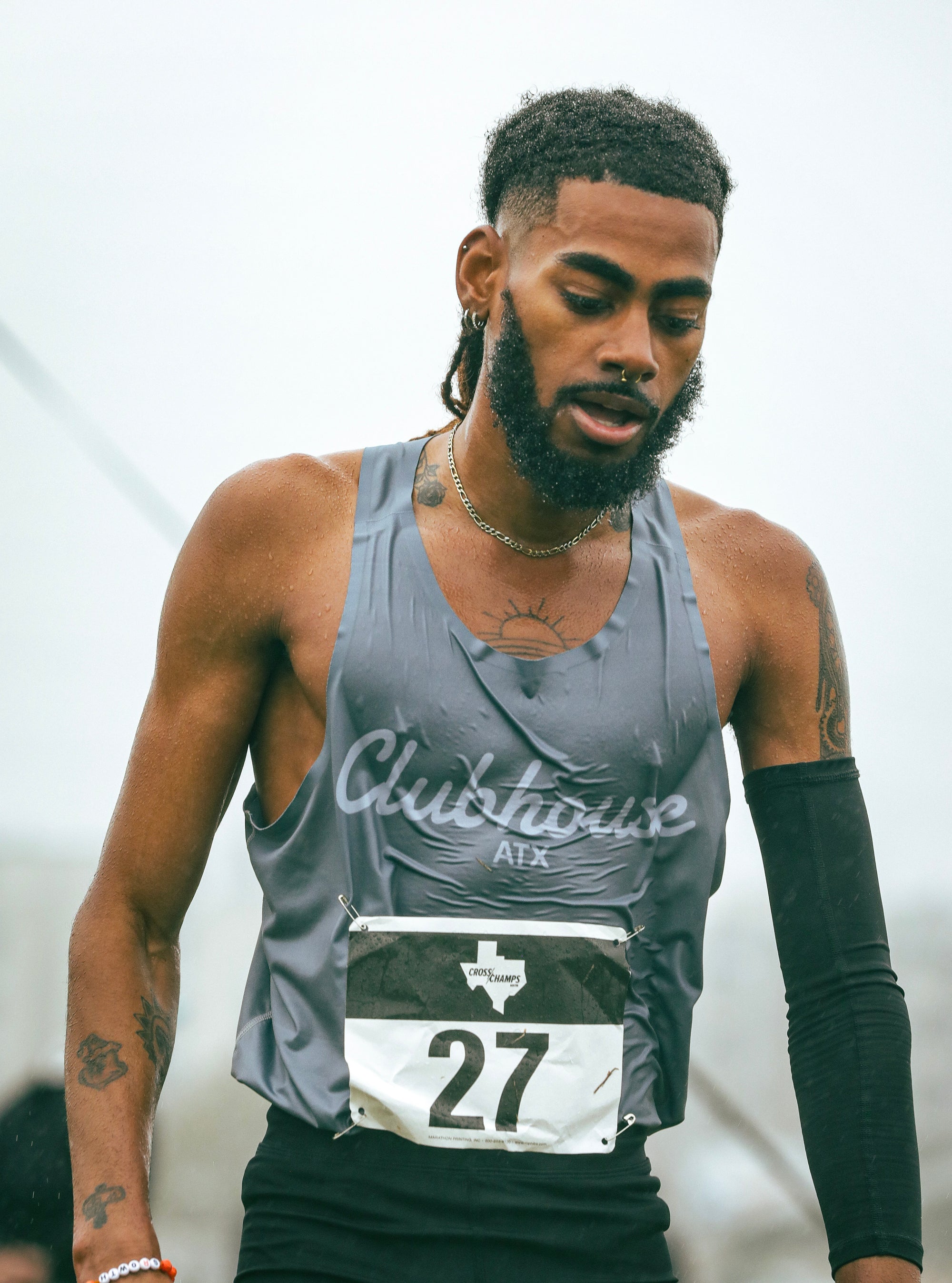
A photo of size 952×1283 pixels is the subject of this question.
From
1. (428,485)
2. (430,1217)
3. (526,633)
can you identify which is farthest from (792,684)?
(430,1217)

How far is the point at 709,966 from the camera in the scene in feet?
12.9

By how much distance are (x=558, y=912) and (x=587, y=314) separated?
2.92 feet

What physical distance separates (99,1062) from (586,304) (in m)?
1.33

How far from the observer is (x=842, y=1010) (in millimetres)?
2092

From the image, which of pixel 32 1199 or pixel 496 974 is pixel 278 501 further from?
pixel 32 1199

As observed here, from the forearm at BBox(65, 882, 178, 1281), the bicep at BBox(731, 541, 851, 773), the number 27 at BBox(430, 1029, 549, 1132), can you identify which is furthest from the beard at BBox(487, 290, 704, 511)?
the forearm at BBox(65, 882, 178, 1281)

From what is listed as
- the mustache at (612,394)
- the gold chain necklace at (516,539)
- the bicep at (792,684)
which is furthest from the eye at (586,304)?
the bicep at (792,684)

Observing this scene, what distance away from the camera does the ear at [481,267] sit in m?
2.23

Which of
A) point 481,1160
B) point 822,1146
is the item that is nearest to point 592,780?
point 481,1160

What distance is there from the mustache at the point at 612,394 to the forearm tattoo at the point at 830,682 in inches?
18.6

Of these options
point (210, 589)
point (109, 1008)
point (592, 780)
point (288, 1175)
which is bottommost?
point (288, 1175)

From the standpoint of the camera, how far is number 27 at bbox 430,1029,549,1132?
1.82 m

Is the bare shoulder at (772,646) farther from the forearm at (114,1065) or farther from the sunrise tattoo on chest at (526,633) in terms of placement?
the forearm at (114,1065)

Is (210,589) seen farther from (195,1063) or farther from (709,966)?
(709,966)
